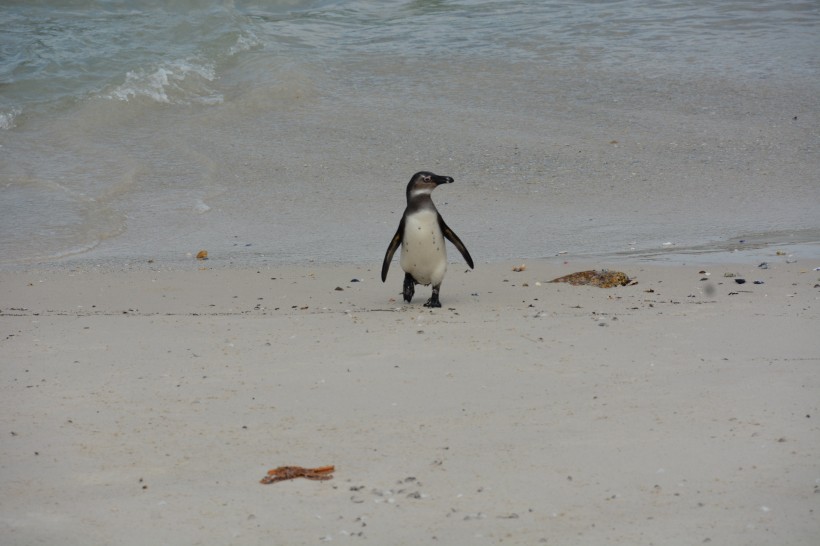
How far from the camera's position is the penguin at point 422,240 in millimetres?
5941

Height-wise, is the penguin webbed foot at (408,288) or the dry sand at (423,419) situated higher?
the dry sand at (423,419)

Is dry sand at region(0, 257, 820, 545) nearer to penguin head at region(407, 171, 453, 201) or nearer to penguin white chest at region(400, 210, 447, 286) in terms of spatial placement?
penguin white chest at region(400, 210, 447, 286)

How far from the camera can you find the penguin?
5941 millimetres

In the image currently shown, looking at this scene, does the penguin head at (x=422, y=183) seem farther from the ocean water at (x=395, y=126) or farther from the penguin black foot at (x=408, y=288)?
the ocean water at (x=395, y=126)

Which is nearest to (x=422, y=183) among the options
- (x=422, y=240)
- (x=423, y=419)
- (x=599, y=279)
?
(x=422, y=240)

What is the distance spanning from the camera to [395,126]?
10438 millimetres

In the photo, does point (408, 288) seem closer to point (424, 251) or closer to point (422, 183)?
point (424, 251)

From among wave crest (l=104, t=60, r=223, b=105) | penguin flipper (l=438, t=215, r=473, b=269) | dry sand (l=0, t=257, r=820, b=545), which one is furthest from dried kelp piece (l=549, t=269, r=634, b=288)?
wave crest (l=104, t=60, r=223, b=105)

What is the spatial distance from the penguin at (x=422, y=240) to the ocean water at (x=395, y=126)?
42.5 inches

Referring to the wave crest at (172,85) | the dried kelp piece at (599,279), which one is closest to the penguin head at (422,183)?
the dried kelp piece at (599,279)

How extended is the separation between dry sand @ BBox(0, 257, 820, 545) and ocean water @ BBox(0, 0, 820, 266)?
1866mm

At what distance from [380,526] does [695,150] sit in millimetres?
7278

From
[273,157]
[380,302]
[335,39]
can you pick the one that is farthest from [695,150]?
[335,39]

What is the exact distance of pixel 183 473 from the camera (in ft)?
11.0
